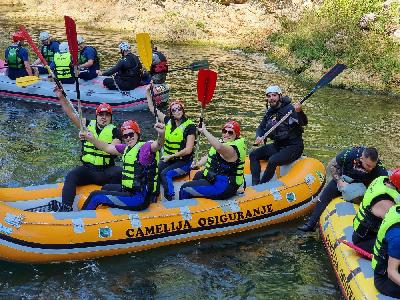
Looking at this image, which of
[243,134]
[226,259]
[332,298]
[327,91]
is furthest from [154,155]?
[327,91]

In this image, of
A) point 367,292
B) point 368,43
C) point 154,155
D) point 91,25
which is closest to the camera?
point 367,292

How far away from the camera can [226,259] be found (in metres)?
6.56

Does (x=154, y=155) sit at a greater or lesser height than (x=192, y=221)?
greater

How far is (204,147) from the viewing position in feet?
32.5

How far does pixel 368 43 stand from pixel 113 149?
10711 mm

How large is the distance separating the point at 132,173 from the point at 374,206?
252cm

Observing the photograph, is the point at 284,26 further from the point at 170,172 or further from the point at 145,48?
the point at 170,172

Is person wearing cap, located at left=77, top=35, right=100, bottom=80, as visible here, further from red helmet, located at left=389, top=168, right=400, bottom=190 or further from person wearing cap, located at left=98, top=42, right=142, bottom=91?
red helmet, located at left=389, top=168, right=400, bottom=190

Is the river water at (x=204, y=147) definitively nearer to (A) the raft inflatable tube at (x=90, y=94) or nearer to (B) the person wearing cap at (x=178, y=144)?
(A) the raft inflatable tube at (x=90, y=94)

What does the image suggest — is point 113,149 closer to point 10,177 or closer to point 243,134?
point 10,177

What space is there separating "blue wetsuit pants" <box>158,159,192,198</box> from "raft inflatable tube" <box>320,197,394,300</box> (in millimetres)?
1811

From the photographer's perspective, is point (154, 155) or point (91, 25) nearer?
point (154, 155)

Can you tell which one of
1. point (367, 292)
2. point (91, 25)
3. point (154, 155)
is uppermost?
point (154, 155)

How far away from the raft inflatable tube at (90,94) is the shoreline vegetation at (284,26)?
5022 mm
